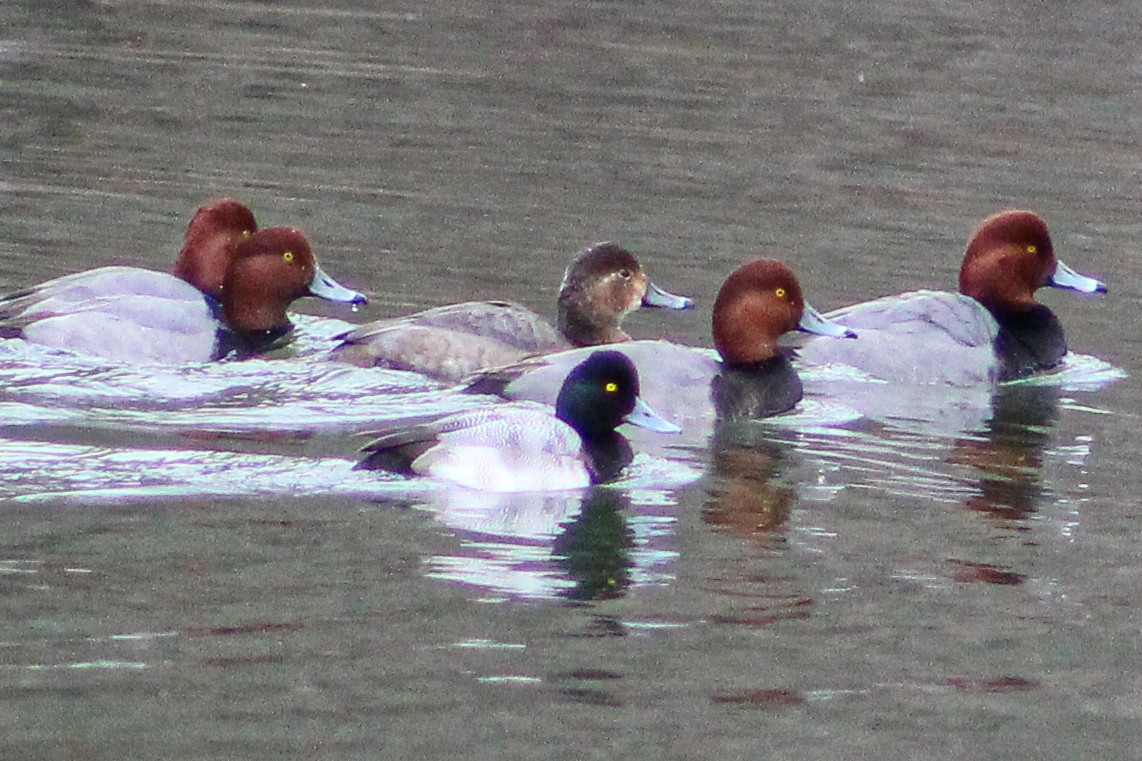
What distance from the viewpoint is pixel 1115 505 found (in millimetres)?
9406

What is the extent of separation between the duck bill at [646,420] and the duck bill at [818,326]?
193 centimetres

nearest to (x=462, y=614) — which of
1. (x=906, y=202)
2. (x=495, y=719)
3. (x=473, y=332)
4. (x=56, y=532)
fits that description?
(x=495, y=719)

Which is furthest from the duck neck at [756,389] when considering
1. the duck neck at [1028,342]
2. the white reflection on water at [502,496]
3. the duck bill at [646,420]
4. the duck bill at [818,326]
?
the duck neck at [1028,342]

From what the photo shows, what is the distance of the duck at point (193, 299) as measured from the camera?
35.7 ft

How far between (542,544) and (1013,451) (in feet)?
10.4

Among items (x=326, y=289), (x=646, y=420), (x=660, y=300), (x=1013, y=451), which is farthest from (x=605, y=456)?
(x=326, y=289)

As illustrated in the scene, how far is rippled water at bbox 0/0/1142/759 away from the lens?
6625 millimetres

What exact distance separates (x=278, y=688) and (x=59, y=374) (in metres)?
4.32

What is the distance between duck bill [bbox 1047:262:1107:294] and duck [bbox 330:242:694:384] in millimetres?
2472

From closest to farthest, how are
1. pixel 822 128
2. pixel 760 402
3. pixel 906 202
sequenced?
pixel 760 402
pixel 906 202
pixel 822 128

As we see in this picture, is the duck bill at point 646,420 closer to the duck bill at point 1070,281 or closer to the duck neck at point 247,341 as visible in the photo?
the duck neck at point 247,341

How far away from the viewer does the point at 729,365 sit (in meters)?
11.2

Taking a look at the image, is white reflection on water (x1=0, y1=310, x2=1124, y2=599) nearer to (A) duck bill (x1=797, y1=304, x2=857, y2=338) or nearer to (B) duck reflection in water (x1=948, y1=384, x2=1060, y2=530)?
(B) duck reflection in water (x1=948, y1=384, x2=1060, y2=530)

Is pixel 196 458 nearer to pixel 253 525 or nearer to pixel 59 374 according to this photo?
pixel 253 525
